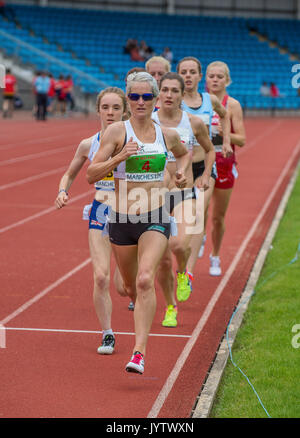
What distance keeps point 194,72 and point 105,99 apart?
1816 millimetres

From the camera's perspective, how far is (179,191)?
8016 millimetres

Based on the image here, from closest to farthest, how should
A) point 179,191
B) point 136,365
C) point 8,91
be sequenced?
point 136,365 → point 179,191 → point 8,91

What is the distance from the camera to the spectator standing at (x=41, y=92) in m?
34.5

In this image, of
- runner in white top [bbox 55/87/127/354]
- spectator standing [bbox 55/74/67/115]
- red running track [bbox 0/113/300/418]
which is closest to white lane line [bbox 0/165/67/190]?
red running track [bbox 0/113/300/418]

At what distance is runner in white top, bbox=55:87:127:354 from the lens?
6625 mm

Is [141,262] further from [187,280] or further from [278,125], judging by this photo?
[278,125]

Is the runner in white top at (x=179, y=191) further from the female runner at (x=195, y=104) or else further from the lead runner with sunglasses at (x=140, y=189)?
the lead runner with sunglasses at (x=140, y=189)

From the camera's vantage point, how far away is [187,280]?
8008mm

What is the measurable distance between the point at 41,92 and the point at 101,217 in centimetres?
2850

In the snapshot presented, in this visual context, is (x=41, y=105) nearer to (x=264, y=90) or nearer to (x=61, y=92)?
(x=61, y=92)

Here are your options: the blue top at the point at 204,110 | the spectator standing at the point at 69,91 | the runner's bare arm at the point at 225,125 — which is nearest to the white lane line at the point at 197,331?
the runner's bare arm at the point at 225,125

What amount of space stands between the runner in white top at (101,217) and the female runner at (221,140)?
245 cm

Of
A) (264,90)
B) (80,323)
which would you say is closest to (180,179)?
(80,323)

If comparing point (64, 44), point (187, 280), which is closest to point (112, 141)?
point (187, 280)
